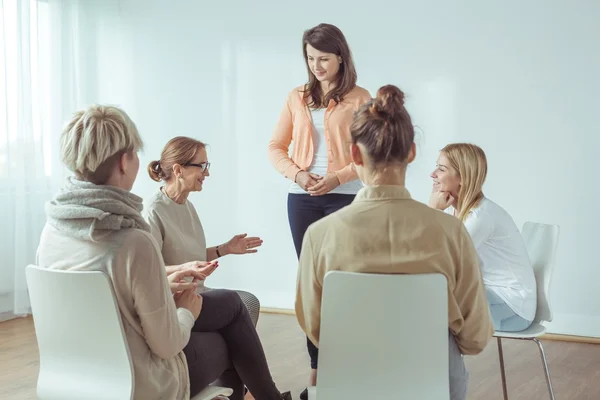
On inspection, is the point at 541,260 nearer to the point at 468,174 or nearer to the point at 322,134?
the point at 468,174

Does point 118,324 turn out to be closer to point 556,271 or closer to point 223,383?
point 223,383

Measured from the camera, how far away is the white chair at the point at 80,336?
190cm

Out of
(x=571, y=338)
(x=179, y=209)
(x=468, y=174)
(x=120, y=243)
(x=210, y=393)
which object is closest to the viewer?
(x=120, y=243)

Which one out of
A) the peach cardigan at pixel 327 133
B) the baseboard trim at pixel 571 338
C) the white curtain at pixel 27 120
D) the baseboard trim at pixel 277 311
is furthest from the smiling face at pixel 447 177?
the white curtain at pixel 27 120

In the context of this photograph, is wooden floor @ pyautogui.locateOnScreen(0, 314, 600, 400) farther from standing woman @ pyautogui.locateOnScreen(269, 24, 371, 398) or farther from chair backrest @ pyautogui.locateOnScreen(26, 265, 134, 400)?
chair backrest @ pyautogui.locateOnScreen(26, 265, 134, 400)

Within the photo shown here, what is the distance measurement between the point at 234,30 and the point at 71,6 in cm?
121

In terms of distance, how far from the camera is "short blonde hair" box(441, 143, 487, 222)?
10.1ft

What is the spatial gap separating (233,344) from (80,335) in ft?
2.54

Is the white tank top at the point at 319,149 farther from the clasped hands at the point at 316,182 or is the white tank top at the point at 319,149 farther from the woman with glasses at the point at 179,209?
the woman with glasses at the point at 179,209

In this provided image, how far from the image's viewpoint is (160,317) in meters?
1.96

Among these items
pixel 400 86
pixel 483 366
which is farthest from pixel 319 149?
pixel 400 86

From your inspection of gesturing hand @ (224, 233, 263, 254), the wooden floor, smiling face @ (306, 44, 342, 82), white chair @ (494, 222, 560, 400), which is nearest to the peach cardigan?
smiling face @ (306, 44, 342, 82)

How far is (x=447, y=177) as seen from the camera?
3158mm

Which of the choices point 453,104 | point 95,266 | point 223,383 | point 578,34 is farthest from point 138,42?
point 95,266
